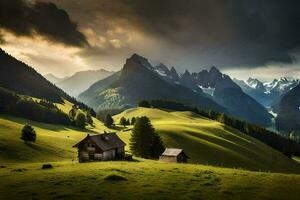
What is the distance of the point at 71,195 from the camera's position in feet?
151

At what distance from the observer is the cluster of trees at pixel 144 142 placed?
108125mm

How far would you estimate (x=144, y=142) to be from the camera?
10894cm

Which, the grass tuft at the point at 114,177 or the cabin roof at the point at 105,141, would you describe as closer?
the grass tuft at the point at 114,177

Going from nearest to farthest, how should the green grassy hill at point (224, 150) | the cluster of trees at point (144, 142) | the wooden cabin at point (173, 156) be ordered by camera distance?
the wooden cabin at point (173, 156)
the cluster of trees at point (144, 142)
the green grassy hill at point (224, 150)

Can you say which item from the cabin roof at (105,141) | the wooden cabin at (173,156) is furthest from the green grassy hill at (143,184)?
the wooden cabin at (173,156)

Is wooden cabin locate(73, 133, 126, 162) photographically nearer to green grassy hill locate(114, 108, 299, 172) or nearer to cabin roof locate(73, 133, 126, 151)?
cabin roof locate(73, 133, 126, 151)

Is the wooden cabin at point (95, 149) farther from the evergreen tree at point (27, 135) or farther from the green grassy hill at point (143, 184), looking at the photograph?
the evergreen tree at point (27, 135)

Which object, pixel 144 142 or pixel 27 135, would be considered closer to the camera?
pixel 144 142

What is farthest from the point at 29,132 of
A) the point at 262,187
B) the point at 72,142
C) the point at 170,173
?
the point at 262,187

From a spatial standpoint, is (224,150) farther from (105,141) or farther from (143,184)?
(143,184)

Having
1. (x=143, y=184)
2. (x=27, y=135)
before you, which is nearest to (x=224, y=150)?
(x=27, y=135)

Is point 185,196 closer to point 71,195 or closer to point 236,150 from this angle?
point 71,195

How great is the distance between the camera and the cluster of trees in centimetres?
10812

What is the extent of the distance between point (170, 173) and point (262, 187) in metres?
16.0
